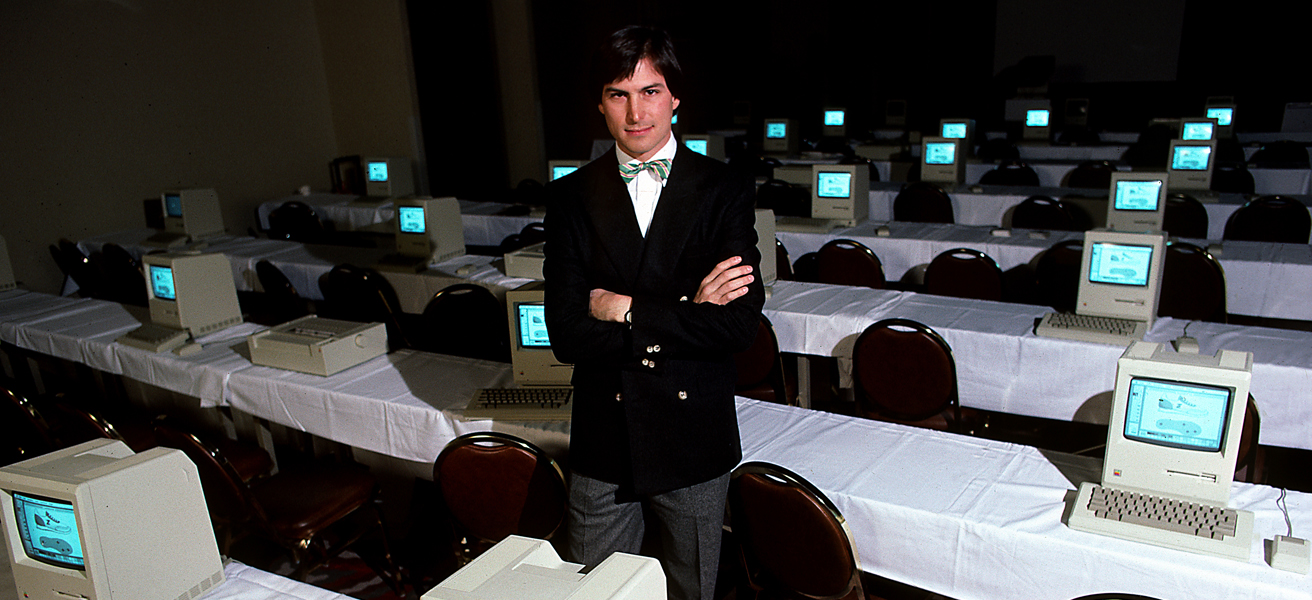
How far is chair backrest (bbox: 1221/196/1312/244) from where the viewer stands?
17.7ft

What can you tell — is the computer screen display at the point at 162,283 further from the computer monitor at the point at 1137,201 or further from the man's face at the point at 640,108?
the computer monitor at the point at 1137,201

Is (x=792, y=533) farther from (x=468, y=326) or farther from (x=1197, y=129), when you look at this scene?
(x=1197, y=129)

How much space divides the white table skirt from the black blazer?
0.62 m

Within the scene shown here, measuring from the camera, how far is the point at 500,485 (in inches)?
88.6

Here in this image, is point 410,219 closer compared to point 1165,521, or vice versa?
point 1165,521

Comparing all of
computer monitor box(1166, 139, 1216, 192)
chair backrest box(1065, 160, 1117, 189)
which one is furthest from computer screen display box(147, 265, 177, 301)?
chair backrest box(1065, 160, 1117, 189)

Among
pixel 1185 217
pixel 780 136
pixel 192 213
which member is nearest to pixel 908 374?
pixel 1185 217

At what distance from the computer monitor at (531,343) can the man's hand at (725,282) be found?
52.0 inches

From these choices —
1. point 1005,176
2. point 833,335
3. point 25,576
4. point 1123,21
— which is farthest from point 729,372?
point 1123,21

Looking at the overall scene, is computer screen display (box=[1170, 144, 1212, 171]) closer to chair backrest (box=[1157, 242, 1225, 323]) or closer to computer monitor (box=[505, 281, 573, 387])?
chair backrest (box=[1157, 242, 1225, 323])

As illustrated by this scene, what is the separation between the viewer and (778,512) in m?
1.96

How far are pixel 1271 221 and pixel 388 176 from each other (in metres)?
6.84

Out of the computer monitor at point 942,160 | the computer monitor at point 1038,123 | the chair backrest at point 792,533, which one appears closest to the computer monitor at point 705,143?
the computer monitor at point 942,160

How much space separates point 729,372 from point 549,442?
105cm
